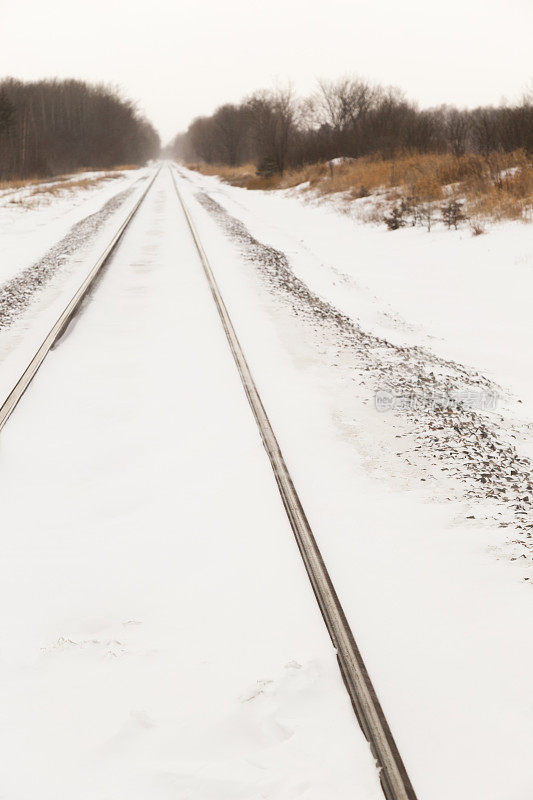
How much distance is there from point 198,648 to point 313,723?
0.62 metres

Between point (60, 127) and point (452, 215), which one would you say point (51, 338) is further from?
point (60, 127)

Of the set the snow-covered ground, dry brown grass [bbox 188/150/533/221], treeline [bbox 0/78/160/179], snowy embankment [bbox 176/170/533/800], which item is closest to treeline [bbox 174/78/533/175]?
dry brown grass [bbox 188/150/533/221]

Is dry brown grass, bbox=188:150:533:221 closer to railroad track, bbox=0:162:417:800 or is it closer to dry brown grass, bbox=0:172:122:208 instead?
railroad track, bbox=0:162:417:800

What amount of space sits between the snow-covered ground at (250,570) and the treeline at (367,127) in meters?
12.8

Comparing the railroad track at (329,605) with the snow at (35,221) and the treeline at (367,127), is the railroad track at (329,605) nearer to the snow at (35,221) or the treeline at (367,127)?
the snow at (35,221)

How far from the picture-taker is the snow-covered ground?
6.91 feet

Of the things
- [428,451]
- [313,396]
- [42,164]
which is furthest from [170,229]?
[42,164]

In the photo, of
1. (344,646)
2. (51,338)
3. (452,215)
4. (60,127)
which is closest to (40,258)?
(51,338)

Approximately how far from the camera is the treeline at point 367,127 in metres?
16.5

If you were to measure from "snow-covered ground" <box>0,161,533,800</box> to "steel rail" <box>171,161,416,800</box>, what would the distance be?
5cm

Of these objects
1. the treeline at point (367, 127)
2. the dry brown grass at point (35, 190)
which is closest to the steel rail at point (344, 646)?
the treeline at point (367, 127)

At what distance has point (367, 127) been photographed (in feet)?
88.2

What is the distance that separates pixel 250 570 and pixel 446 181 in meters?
15.7

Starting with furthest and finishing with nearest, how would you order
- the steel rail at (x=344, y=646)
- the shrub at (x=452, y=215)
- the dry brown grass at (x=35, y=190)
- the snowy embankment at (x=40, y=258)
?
the dry brown grass at (x=35, y=190)
the shrub at (x=452, y=215)
the snowy embankment at (x=40, y=258)
the steel rail at (x=344, y=646)
